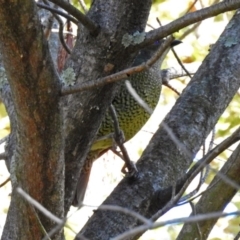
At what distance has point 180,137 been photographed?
2.42 meters

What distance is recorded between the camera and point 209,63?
264cm

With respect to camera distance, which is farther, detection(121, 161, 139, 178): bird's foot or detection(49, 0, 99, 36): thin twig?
detection(121, 161, 139, 178): bird's foot

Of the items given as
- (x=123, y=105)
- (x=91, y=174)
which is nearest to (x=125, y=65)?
(x=123, y=105)

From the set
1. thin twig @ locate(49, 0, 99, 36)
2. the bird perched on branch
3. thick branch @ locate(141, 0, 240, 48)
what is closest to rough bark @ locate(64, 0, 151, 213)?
thin twig @ locate(49, 0, 99, 36)

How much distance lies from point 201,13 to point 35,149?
0.49 m

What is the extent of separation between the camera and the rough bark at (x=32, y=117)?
4.82 ft

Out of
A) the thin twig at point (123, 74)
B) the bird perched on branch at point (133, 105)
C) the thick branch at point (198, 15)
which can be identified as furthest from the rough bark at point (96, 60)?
the bird perched on branch at point (133, 105)

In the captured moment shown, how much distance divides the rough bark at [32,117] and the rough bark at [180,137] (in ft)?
1.03

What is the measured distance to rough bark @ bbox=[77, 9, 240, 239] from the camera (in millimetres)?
2182

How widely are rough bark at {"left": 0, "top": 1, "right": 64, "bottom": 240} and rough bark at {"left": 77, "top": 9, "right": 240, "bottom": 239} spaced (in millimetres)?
313

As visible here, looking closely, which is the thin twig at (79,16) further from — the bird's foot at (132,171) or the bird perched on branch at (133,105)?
the bird perched on branch at (133,105)

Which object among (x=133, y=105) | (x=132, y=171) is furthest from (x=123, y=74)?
(x=133, y=105)

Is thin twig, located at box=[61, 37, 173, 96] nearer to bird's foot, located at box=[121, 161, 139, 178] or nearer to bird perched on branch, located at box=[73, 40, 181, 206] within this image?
bird's foot, located at box=[121, 161, 139, 178]

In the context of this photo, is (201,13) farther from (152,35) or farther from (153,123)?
(153,123)
